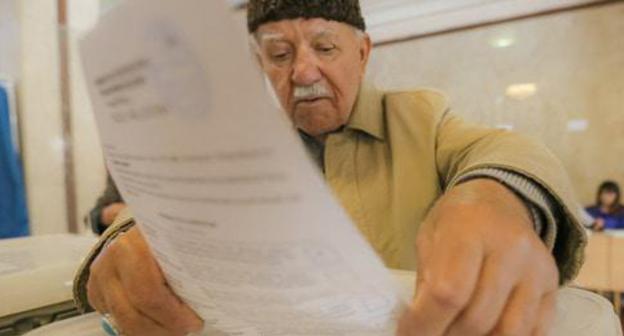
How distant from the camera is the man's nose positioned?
26.9 inches

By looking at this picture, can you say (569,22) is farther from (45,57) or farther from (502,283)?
(502,283)

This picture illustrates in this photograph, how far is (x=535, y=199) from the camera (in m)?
0.29

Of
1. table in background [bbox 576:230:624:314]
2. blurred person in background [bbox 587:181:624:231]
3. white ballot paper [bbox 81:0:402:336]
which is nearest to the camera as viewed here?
white ballot paper [bbox 81:0:402:336]

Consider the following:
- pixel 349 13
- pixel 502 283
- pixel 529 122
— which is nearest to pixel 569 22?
pixel 529 122

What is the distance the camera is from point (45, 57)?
6.85 ft

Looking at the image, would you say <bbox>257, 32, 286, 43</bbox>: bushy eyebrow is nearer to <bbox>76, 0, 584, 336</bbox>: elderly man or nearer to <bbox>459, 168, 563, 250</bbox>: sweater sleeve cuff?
<bbox>76, 0, 584, 336</bbox>: elderly man

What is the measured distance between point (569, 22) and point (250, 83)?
2.95m

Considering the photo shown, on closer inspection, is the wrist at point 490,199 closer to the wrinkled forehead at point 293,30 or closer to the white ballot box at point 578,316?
the white ballot box at point 578,316

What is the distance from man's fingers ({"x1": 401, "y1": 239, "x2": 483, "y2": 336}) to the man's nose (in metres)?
0.50

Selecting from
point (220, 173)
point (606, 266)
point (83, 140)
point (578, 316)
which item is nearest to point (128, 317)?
point (220, 173)

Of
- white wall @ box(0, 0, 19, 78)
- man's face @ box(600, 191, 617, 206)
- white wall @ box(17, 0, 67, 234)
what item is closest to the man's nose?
white wall @ box(17, 0, 67, 234)

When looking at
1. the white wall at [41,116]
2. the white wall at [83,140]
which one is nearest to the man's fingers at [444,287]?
the white wall at [83,140]

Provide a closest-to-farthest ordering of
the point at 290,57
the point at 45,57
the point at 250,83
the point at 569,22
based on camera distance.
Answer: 1. the point at 250,83
2. the point at 290,57
3. the point at 45,57
4. the point at 569,22

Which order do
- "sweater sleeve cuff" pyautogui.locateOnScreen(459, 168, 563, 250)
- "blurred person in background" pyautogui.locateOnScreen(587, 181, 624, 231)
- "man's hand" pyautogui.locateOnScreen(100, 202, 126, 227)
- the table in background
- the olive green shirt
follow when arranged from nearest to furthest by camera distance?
"sweater sleeve cuff" pyautogui.locateOnScreen(459, 168, 563, 250) → the olive green shirt → "man's hand" pyautogui.locateOnScreen(100, 202, 126, 227) → the table in background → "blurred person in background" pyautogui.locateOnScreen(587, 181, 624, 231)
